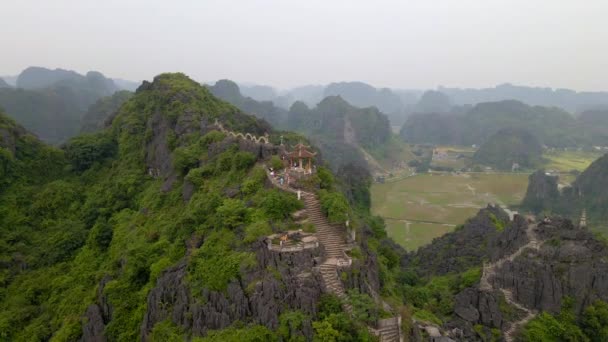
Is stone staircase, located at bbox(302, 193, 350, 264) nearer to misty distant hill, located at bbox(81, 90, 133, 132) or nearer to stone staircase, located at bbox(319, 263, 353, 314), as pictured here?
stone staircase, located at bbox(319, 263, 353, 314)

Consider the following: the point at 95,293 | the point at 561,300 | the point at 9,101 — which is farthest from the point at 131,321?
the point at 9,101

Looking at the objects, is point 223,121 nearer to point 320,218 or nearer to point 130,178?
point 130,178

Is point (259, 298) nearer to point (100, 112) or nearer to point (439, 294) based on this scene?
point (439, 294)

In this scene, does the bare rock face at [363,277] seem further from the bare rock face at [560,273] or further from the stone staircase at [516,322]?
the bare rock face at [560,273]

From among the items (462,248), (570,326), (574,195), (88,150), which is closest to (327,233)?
(570,326)

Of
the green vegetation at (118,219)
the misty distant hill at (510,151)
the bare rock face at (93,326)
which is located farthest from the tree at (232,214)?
the misty distant hill at (510,151)

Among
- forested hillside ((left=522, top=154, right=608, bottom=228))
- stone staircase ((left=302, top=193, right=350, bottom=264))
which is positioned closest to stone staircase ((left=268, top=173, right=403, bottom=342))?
stone staircase ((left=302, top=193, right=350, bottom=264))
